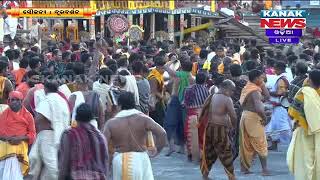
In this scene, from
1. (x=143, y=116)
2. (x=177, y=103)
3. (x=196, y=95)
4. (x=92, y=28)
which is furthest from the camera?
(x=92, y=28)

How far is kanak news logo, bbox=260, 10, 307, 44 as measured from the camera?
16.0m

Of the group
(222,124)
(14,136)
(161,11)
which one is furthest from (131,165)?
(161,11)

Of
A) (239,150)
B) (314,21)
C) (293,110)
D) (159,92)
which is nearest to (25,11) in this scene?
(159,92)

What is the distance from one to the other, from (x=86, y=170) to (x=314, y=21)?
28779mm

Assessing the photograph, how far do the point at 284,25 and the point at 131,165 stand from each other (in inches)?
323

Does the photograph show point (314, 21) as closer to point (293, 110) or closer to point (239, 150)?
point (239, 150)

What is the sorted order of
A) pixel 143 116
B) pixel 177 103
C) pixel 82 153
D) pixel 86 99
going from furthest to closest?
1. pixel 177 103
2. pixel 86 99
3. pixel 143 116
4. pixel 82 153

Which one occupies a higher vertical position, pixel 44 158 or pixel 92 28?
pixel 92 28

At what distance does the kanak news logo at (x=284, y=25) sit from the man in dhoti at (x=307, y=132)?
6.33 m

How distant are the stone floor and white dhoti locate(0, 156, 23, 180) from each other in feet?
9.00

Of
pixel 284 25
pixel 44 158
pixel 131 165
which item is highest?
pixel 284 25

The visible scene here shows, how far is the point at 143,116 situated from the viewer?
870 cm

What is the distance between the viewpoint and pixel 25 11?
22.4 meters

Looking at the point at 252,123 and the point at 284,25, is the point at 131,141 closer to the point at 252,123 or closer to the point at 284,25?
the point at 252,123
